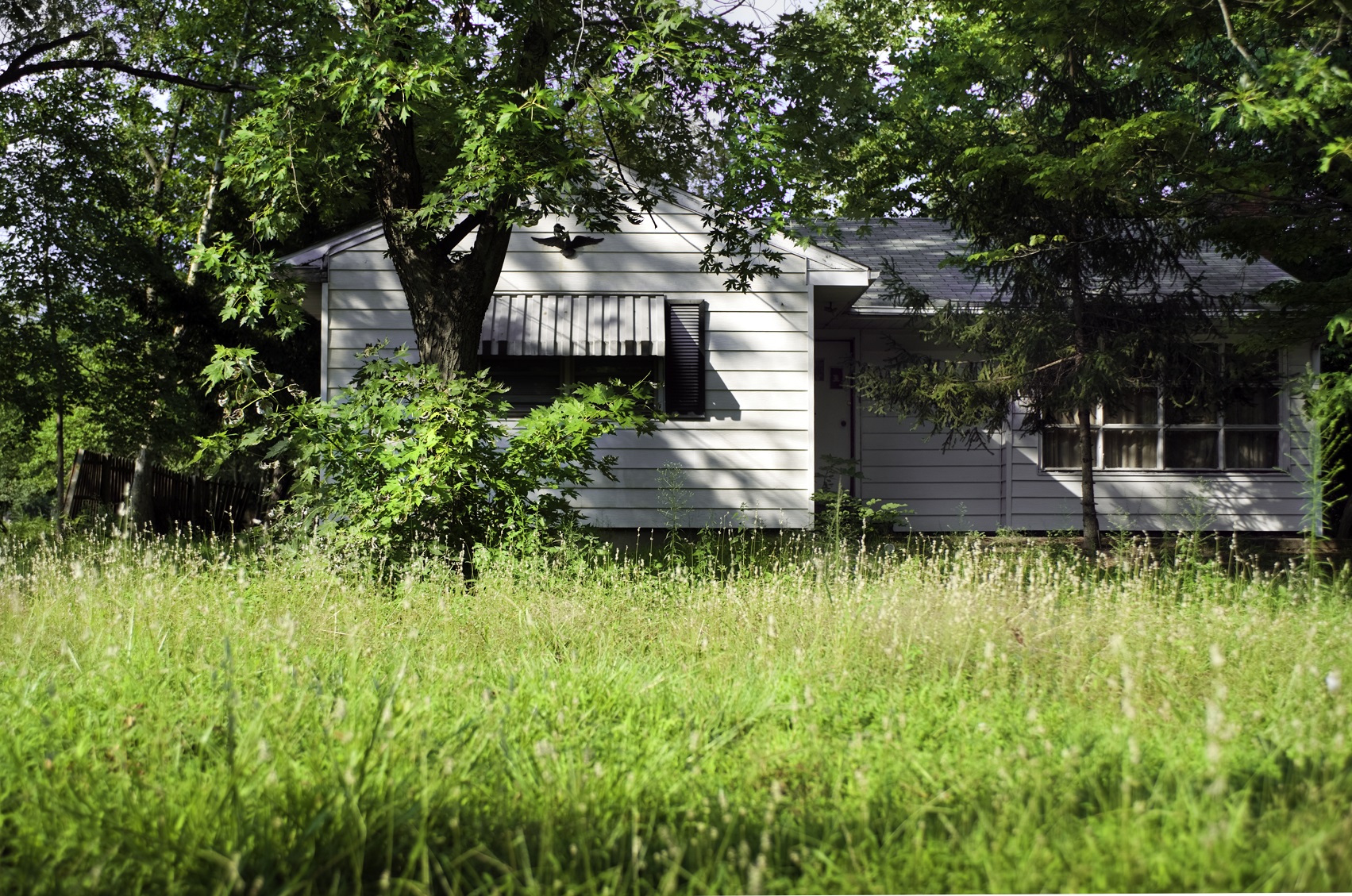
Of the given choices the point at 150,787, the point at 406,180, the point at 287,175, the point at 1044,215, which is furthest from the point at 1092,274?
the point at 150,787

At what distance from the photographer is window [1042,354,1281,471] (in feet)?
44.0

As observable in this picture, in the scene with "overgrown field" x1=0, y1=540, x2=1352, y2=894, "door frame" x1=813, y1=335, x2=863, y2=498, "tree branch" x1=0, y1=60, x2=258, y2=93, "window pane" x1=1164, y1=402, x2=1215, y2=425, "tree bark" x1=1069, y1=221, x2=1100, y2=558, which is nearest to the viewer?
"overgrown field" x1=0, y1=540, x2=1352, y2=894

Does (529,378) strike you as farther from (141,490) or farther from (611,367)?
(141,490)

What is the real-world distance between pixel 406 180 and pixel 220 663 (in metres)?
5.07

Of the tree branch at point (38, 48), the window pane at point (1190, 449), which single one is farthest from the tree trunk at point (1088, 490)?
the tree branch at point (38, 48)

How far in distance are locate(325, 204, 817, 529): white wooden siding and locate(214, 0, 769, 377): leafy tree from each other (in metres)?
2.53

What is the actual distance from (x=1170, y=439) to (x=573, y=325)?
28.1 feet

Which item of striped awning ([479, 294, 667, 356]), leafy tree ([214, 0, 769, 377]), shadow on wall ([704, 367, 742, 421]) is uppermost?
leafy tree ([214, 0, 769, 377])

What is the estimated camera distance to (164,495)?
17.1 metres

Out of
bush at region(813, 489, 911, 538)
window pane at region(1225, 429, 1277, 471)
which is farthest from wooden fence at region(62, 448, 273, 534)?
window pane at region(1225, 429, 1277, 471)

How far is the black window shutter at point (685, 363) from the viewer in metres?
11.5

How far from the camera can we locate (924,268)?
14414mm

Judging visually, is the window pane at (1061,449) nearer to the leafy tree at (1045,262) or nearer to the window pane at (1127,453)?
the window pane at (1127,453)

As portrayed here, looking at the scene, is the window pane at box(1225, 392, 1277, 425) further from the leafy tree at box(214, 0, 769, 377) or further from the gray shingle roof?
the leafy tree at box(214, 0, 769, 377)
